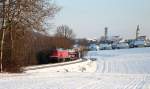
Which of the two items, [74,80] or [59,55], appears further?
[59,55]

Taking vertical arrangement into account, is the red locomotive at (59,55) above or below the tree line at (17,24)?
below

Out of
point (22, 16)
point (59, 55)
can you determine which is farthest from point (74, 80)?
point (59, 55)

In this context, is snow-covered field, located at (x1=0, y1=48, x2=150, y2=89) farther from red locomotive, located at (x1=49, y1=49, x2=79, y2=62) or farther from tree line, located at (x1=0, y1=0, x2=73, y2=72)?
red locomotive, located at (x1=49, y1=49, x2=79, y2=62)

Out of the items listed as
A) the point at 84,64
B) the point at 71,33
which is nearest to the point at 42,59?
the point at 84,64

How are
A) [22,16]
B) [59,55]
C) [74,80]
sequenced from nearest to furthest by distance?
[74,80], [22,16], [59,55]

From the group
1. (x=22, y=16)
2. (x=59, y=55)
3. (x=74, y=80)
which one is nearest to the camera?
(x=74, y=80)

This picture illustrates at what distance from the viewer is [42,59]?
7081 centimetres

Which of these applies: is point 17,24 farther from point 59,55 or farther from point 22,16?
point 59,55

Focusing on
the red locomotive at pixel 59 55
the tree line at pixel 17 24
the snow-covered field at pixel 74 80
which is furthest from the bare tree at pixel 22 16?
the red locomotive at pixel 59 55

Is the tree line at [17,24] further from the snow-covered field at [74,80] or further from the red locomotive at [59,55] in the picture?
the red locomotive at [59,55]

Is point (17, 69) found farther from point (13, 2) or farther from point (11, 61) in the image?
point (13, 2)

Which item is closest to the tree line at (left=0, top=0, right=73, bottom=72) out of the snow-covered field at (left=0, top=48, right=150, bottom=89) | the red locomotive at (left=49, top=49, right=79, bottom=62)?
the snow-covered field at (left=0, top=48, right=150, bottom=89)

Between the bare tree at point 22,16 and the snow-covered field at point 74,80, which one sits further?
the bare tree at point 22,16

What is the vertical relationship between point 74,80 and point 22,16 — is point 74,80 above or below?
→ below
